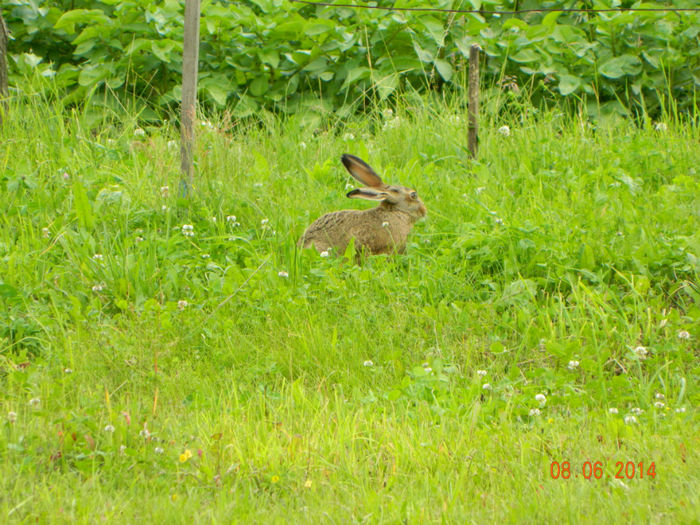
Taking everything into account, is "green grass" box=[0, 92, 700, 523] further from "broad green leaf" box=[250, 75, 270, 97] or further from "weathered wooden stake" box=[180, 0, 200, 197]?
"broad green leaf" box=[250, 75, 270, 97]

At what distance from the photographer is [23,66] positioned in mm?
7598

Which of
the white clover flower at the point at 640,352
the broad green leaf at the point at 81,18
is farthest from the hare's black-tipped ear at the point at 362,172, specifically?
the broad green leaf at the point at 81,18

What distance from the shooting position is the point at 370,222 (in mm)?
5438

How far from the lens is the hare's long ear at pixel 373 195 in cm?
552

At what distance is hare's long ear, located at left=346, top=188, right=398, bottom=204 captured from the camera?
5523 millimetres

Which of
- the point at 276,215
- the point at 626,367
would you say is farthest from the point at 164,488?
the point at 276,215

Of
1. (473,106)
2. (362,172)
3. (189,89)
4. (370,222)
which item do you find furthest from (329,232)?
(473,106)

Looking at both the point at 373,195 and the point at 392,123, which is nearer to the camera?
the point at 373,195

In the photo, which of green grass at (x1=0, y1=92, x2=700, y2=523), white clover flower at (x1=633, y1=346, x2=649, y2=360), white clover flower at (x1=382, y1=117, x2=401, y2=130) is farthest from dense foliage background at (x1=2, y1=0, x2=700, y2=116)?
white clover flower at (x1=633, y1=346, x2=649, y2=360)

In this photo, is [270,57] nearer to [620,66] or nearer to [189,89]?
[189,89]

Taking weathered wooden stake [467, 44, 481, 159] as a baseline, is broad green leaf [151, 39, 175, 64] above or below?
above

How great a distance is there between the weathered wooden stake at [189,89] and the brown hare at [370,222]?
100 centimetres

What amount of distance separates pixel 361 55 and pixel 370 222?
10.1 feet
